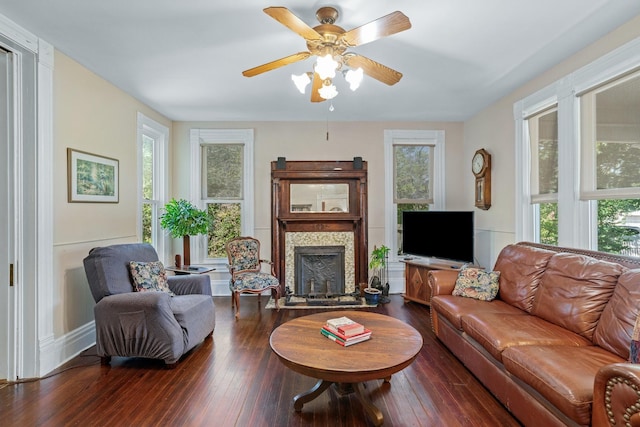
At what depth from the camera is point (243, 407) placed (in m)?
2.11

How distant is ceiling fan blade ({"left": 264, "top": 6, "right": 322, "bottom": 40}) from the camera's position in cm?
173

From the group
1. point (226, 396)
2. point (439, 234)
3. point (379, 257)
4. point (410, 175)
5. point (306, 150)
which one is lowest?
point (226, 396)

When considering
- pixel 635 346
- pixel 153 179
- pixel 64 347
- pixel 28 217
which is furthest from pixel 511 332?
pixel 153 179

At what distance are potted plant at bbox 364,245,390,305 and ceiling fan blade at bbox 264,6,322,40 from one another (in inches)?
125

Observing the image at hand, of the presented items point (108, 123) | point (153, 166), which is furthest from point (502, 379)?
point (153, 166)

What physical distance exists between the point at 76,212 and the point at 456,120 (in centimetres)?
491

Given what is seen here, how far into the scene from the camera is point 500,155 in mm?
3998

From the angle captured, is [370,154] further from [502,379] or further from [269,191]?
[502,379]

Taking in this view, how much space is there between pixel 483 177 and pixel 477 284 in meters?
1.78

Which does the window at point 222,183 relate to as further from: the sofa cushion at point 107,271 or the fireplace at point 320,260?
the sofa cushion at point 107,271

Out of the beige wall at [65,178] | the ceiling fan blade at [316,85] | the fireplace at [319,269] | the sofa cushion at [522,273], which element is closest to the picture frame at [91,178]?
the beige wall at [65,178]

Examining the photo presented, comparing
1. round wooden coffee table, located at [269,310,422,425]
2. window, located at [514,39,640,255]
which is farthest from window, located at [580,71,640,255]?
round wooden coffee table, located at [269,310,422,425]

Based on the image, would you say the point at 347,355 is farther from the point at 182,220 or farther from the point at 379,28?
the point at 182,220

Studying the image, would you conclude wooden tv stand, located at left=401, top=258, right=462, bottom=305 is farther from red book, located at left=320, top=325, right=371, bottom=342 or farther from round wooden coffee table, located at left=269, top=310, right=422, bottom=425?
red book, located at left=320, top=325, right=371, bottom=342
